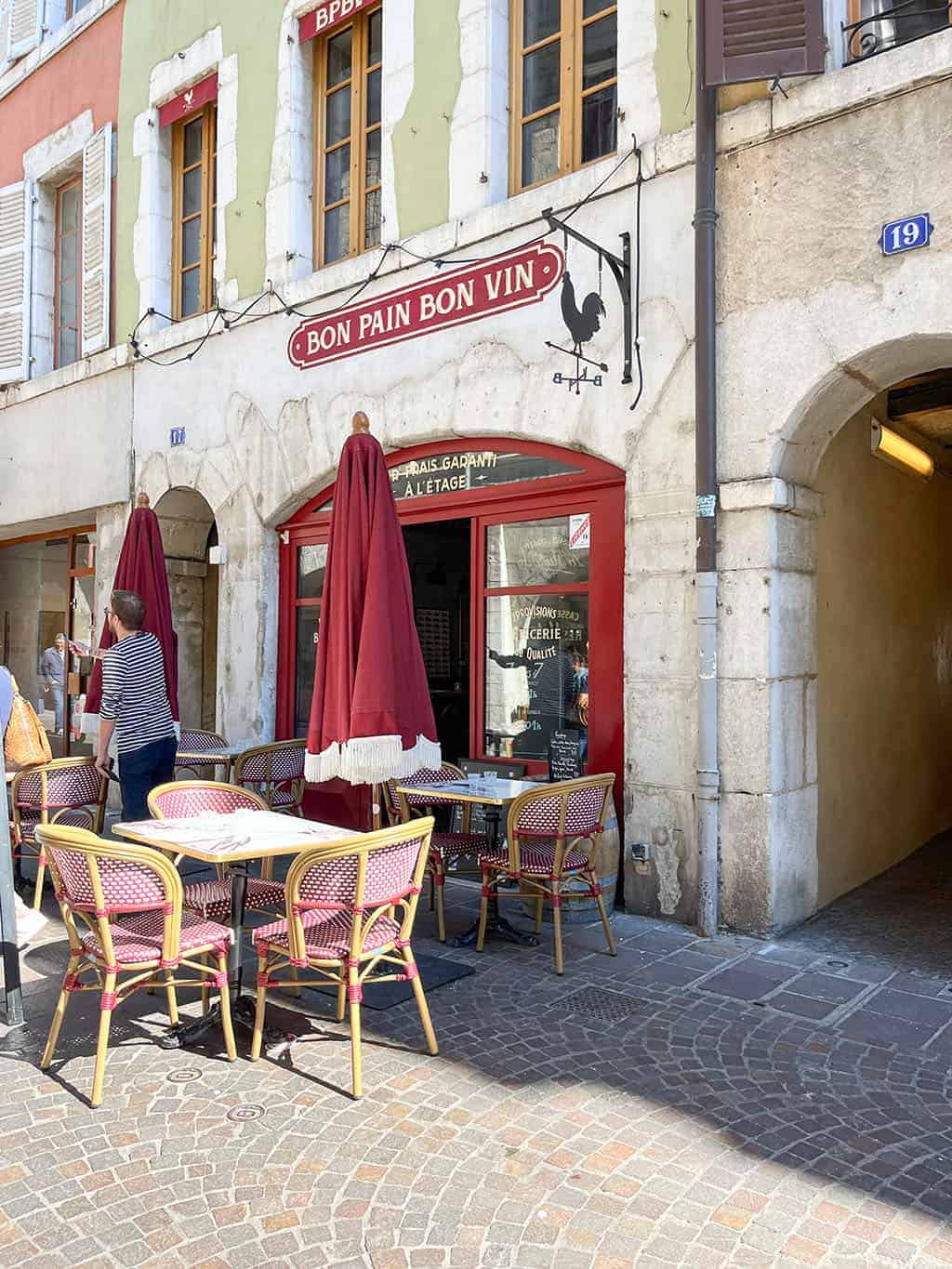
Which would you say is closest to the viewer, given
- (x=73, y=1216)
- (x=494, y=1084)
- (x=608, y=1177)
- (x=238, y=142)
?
(x=73, y=1216)

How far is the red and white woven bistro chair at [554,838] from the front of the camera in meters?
4.87

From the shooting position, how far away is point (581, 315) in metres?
6.21

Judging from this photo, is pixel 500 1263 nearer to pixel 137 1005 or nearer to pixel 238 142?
pixel 137 1005

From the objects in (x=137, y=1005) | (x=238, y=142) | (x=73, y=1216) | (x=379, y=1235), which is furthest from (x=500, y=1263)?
(x=238, y=142)

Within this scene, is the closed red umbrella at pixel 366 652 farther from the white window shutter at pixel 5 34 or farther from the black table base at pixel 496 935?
the white window shutter at pixel 5 34

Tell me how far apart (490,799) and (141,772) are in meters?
2.28

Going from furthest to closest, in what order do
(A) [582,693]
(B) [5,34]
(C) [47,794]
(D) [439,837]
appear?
(B) [5,34], (A) [582,693], (C) [47,794], (D) [439,837]

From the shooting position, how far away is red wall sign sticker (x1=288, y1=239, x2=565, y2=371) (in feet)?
21.2

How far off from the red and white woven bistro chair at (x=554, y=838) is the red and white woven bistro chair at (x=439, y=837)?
319 millimetres

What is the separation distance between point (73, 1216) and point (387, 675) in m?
2.64

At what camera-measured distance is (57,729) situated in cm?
1170

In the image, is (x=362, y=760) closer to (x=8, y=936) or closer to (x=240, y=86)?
(x=8, y=936)

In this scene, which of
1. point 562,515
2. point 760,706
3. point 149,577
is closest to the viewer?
point 760,706

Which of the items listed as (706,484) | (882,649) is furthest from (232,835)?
(882,649)
